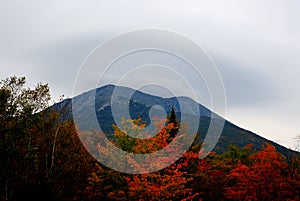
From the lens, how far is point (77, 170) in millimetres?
35031

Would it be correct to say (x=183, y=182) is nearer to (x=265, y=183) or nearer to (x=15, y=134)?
(x=265, y=183)

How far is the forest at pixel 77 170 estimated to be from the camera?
2812 cm

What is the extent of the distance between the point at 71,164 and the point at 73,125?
425 centimetres

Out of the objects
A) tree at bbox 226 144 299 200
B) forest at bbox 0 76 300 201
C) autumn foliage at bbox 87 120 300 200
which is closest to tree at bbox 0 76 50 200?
forest at bbox 0 76 300 201

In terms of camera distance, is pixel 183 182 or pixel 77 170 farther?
pixel 77 170

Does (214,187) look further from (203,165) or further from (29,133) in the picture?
(29,133)

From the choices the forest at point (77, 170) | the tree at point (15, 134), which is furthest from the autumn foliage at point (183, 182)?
the tree at point (15, 134)

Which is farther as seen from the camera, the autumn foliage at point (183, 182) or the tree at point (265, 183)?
the tree at point (265, 183)

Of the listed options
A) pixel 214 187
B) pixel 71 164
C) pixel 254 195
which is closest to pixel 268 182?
pixel 254 195

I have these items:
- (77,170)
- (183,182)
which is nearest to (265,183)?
(183,182)

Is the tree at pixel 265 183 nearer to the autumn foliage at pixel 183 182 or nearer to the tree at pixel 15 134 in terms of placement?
the autumn foliage at pixel 183 182

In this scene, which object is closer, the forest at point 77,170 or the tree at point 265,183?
the forest at point 77,170

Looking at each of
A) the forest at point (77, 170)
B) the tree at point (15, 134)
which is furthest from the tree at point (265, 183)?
the tree at point (15, 134)

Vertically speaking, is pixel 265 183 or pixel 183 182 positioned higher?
pixel 265 183
